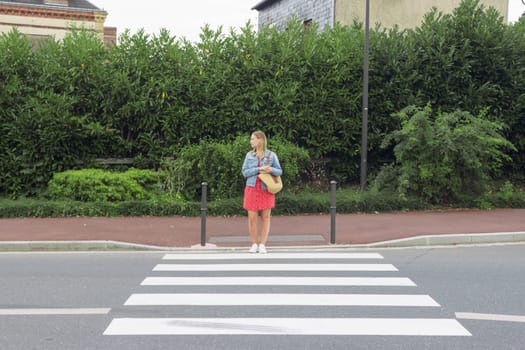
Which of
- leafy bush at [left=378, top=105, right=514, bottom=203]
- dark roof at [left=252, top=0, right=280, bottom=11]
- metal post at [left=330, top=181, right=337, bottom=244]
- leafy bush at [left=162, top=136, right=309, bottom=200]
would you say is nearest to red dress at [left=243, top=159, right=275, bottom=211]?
metal post at [left=330, top=181, right=337, bottom=244]

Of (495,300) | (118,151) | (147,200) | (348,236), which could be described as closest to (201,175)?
(147,200)

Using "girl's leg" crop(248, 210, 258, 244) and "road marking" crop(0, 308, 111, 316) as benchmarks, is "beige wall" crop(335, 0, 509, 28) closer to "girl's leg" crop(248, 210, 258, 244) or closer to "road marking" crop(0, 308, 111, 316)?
"girl's leg" crop(248, 210, 258, 244)

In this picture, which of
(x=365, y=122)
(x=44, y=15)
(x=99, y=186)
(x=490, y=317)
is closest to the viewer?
(x=490, y=317)

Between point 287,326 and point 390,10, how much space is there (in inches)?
842

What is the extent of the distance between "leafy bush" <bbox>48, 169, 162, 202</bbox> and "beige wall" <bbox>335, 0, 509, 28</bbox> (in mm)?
13465

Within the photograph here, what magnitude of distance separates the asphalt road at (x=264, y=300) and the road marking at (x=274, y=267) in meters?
0.02

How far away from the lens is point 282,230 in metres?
11.6

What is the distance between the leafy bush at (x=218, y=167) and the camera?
45.1 ft

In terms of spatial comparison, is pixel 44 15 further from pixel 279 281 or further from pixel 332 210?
pixel 279 281

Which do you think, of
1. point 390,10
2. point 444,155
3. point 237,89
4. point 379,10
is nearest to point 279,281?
point 444,155

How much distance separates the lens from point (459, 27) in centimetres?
1582

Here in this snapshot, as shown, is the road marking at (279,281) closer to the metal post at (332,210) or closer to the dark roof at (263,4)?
the metal post at (332,210)

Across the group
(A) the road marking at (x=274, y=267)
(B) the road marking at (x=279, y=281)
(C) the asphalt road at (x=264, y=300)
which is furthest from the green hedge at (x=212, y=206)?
(B) the road marking at (x=279, y=281)

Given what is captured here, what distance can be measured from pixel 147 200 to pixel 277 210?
2859 millimetres
